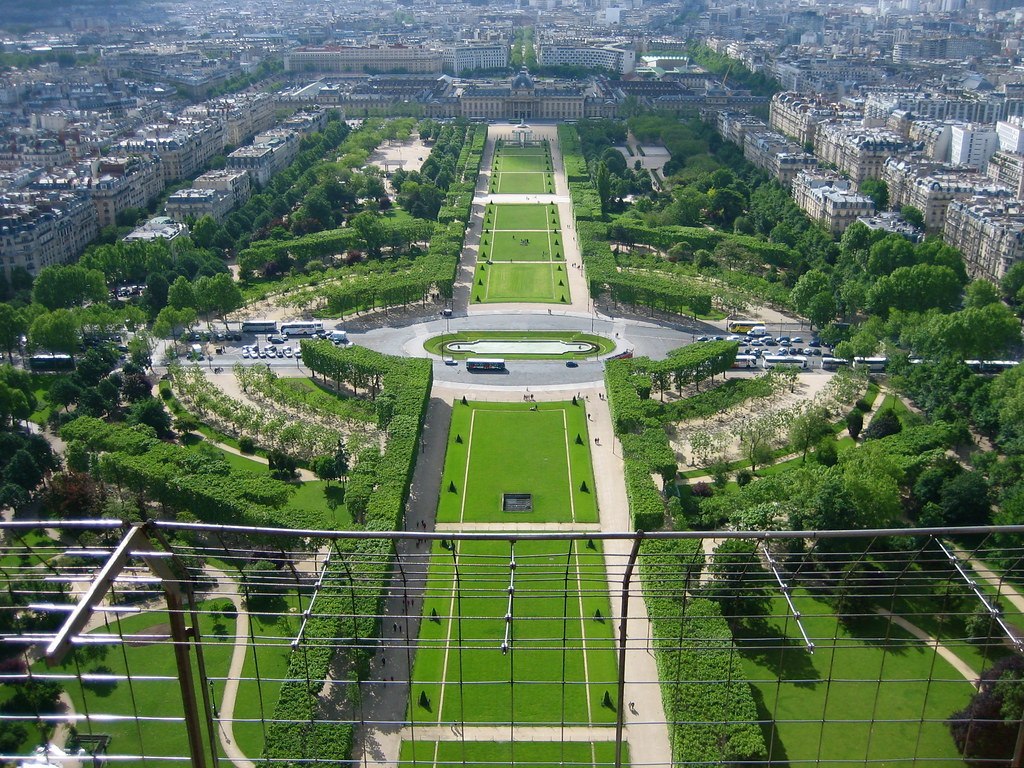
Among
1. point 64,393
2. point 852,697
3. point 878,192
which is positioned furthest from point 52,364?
point 878,192

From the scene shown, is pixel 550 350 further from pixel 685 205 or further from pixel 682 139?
pixel 682 139

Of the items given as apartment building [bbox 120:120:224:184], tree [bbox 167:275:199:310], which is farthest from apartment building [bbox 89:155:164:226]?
tree [bbox 167:275:199:310]

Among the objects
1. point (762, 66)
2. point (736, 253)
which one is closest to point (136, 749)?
point (736, 253)

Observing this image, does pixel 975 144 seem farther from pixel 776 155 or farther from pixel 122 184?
pixel 122 184

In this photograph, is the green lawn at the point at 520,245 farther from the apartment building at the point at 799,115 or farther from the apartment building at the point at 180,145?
the apartment building at the point at 799,115

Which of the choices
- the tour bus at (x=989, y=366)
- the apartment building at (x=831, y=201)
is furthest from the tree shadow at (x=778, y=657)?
the apartment building at (x=831, y=201)

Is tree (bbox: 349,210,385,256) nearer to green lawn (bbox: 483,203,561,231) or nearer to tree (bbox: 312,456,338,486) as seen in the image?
green lawn (bbox: 483,203,561,231)
